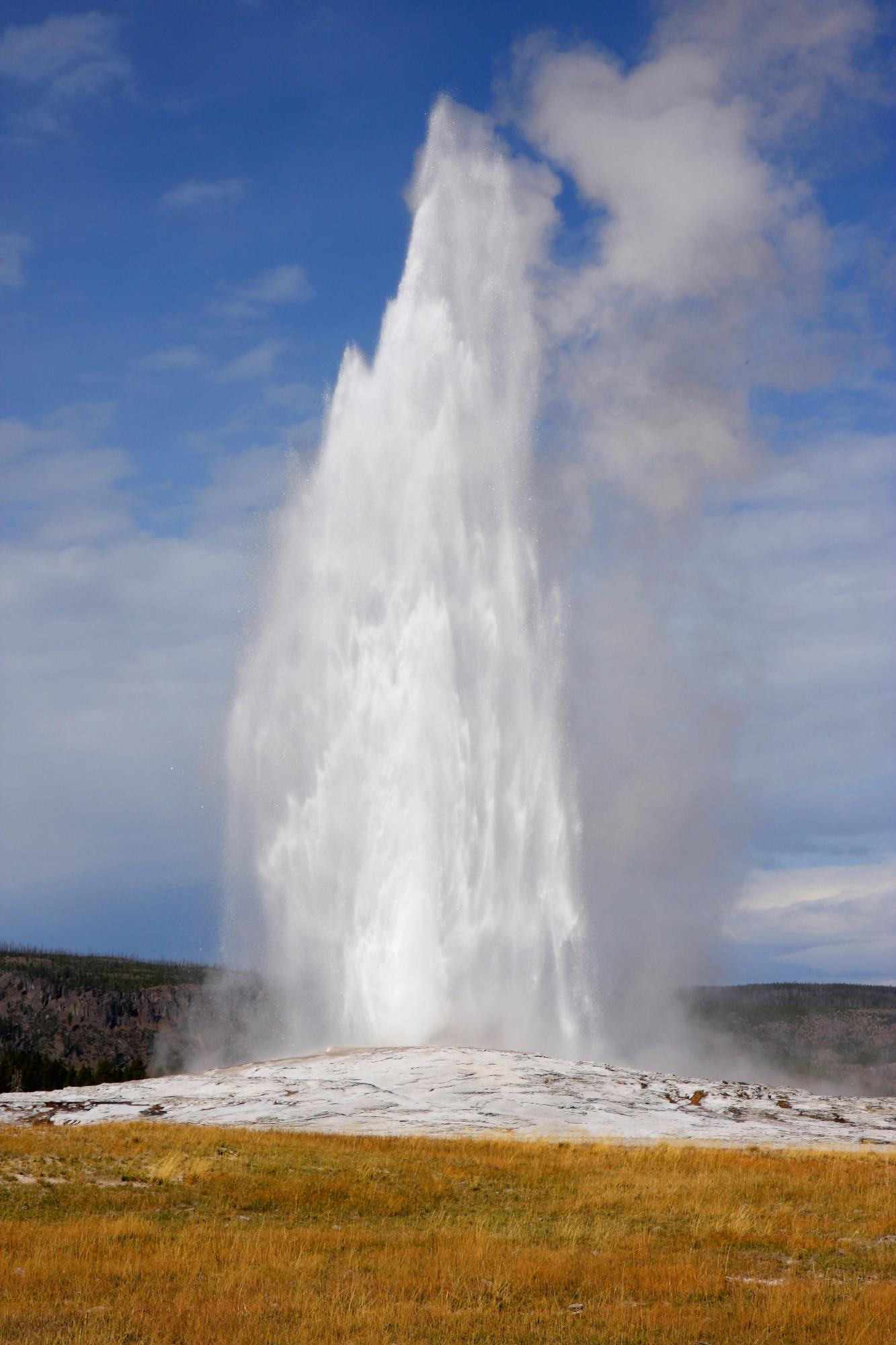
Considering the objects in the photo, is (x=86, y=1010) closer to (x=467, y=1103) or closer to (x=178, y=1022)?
(x=178, y=1022)

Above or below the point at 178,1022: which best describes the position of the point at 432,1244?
below

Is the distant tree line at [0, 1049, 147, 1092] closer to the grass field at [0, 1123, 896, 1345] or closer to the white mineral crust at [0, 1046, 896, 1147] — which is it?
the white mineral crust at [0, 1046, 896, 1147]

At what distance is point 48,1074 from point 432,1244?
76642 millimetres

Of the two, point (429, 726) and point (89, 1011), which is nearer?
point (429, 726)

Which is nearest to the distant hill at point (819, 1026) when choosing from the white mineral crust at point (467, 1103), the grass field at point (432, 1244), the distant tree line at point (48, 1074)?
the distant tree line at point (48, 1074)

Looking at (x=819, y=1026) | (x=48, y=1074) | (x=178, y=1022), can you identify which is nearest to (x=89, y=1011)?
(x=178, y=1022)

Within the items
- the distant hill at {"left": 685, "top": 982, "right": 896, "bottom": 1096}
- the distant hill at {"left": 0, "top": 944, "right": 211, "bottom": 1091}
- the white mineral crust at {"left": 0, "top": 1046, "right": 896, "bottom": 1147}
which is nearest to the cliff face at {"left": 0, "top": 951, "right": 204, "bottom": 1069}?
the distant hill at {"left": 0, "top": 944, "right": 211, "bottom": 1091}

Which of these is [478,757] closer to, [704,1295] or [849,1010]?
[704,1295]

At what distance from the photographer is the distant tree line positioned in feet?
260

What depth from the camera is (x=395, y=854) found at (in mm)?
43188

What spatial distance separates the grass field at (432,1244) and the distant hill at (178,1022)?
43.1 m

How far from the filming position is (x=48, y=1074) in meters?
83.6

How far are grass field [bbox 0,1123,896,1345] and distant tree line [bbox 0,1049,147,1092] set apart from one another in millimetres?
59267

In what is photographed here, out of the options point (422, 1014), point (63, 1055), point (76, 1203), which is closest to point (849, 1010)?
point (63, 1055)
